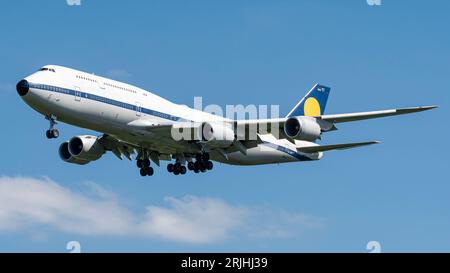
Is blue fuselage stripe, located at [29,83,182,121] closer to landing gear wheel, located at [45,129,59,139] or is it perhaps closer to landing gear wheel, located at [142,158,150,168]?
landing gear wheel, located at [45,129,59,139]

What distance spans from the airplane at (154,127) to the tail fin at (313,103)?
528 mm

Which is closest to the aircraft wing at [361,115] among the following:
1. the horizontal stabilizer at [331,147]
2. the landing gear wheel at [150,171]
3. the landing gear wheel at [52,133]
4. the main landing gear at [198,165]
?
the horizontal stabilizer at [331,147]

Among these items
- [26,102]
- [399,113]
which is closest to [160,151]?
[26,102]

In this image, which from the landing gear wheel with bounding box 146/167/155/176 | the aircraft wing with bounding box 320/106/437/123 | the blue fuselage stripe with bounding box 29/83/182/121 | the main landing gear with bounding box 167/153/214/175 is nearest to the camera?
the blue fuselage stripe with bounding box 29/83/182/121

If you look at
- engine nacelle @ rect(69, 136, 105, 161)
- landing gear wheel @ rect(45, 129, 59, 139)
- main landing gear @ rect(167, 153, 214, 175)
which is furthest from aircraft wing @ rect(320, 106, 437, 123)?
landing gear wheel @ rect(45, 129, 59, 139)

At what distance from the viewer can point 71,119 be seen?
183 ft

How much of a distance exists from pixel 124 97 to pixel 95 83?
2216 mm

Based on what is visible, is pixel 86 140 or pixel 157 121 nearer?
pixel 157 121

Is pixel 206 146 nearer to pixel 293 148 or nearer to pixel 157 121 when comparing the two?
pixel 157 121

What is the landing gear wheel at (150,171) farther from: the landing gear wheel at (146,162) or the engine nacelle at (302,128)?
Result: the engine nacelle at (302,128)

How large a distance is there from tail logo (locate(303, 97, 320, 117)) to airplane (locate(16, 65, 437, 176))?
115cm

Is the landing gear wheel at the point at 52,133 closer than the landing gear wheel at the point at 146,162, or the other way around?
the landing gear wheel at the point at 52,133

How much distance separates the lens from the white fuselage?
180 ft

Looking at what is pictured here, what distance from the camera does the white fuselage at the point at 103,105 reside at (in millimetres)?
54969
